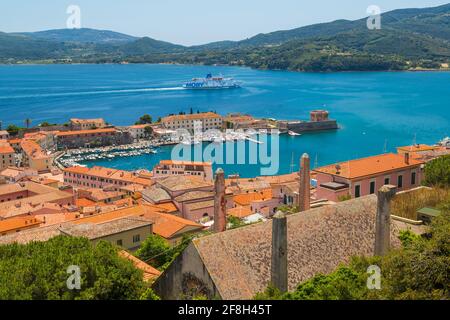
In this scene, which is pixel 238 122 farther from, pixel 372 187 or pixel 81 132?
pixel 372 187

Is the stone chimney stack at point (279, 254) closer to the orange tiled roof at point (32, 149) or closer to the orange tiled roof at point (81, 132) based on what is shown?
the orange tiled roof at point (32, 149)

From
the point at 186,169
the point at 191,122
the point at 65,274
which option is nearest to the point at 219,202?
the point at 65,274

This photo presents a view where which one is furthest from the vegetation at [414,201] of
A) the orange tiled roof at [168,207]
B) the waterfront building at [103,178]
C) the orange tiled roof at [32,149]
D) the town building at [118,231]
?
the orange tiled roof at [32,149]

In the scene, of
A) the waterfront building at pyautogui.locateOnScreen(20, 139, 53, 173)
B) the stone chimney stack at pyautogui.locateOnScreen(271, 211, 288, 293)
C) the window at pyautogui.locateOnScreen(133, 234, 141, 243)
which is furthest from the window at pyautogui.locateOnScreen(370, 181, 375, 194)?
the waterfront building at pyautogui.locateOnScreen(20, 139, 53, 173)

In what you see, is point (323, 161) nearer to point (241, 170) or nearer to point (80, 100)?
point (241, 170)

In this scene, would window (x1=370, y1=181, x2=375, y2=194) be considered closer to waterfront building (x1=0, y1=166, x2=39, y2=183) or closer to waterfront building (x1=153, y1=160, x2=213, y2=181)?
waterfront building (x1=153, y1=160, x2=213, y2=181)

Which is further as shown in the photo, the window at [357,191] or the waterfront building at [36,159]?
the waterfront building at [36,159]
